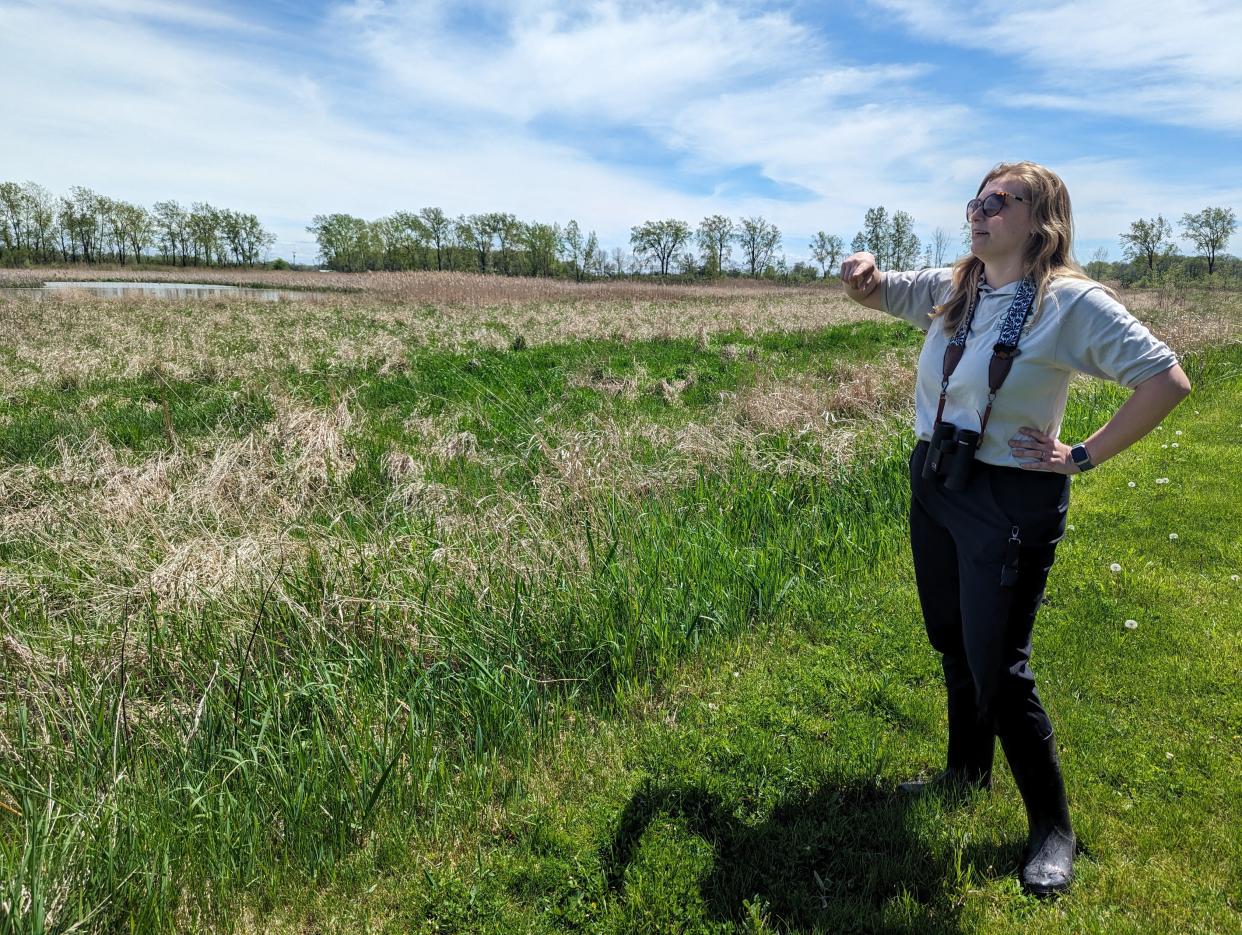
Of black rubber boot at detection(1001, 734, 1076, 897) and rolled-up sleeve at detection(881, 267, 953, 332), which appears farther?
rolled-up sleeve at detection(881, 267, 953, 332)

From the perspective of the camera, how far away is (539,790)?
2980 mm

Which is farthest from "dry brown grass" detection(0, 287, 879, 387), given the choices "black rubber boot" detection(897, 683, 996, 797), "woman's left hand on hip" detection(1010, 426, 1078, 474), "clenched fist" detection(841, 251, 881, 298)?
"woman's left hand on hip" detection(1010, 426, 1078, 474)

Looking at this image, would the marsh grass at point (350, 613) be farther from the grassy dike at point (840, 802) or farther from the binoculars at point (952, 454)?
the binoculars at point (952, 454)

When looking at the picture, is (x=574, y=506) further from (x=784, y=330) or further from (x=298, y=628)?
(x=784, y=330)

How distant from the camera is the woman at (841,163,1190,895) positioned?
2.09 m

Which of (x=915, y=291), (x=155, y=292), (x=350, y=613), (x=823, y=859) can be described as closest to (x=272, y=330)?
(x=350, y=613)

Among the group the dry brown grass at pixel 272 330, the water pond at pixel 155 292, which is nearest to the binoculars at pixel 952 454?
the dry brown grass at pixel 272 330

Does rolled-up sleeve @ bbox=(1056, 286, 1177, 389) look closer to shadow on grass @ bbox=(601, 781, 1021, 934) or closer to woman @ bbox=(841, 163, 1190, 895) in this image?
woman @ bbox=(841, 163, 1190, 895)

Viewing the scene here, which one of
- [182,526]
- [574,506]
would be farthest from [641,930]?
[182,526]

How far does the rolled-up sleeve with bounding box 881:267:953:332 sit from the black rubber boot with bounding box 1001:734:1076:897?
1.62 metres

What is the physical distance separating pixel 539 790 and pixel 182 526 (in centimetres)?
330

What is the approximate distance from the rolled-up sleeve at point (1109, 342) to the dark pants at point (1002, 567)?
38 centimetres

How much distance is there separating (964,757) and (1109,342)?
5.85ft

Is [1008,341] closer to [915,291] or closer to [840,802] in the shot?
[915,291]
